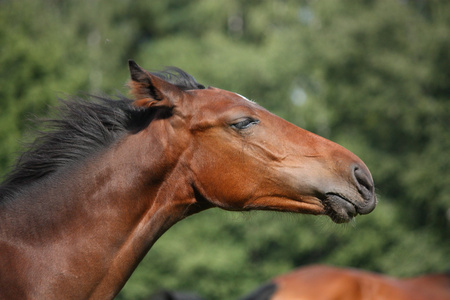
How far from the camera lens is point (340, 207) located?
3.31 m

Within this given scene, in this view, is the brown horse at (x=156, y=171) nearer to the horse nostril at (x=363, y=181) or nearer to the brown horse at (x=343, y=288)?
the horse nostril at (x=363, y=181)

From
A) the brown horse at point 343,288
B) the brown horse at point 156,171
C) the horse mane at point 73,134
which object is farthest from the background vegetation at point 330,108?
the brown horse at point 156,171

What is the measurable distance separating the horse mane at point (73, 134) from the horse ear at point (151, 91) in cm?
14

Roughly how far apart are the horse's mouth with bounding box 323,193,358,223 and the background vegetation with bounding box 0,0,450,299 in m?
13.9

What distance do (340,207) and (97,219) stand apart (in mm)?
1512

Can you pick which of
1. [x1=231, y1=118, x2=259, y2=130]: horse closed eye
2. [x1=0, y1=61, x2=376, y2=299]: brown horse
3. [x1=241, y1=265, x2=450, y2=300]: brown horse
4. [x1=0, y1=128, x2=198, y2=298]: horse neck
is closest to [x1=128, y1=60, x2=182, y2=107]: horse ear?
[x1=0, y1=61, x2=376, y2=299]: brown horse

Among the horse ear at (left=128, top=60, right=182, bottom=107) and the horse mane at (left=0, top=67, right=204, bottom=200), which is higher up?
the horse ear at (left=128, top=60, right=182, bottom=107)

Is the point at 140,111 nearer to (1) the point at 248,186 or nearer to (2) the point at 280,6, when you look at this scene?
(1) the point at 248,186

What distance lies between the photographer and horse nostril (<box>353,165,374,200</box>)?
10.8ft

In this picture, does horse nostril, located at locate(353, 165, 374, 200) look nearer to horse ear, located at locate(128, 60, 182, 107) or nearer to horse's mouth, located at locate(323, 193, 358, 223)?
horse's mouth, located at locate(323, 193, 358, 223)

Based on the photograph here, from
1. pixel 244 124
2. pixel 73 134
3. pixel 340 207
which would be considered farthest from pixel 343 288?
pixel 73 134

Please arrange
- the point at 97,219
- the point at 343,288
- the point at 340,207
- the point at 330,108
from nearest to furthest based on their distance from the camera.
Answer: the point at 97,219, the point at 340,207, the point at 343,288, the point at 330,108

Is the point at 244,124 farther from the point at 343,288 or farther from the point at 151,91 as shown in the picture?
the point at 343,288

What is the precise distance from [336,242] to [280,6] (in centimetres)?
1297
